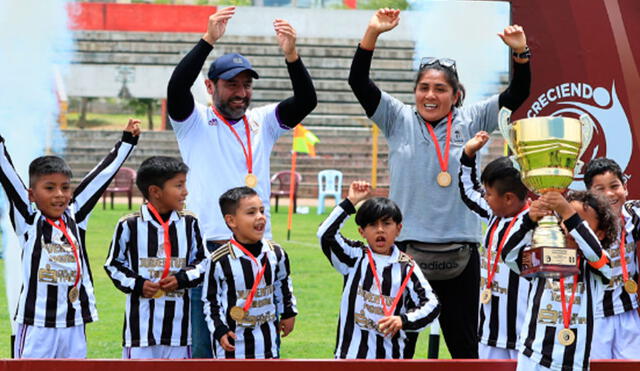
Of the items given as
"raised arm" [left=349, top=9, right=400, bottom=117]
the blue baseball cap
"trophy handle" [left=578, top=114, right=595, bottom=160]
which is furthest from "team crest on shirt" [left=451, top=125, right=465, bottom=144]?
"trophy handle" [left=578, top=114, right=595, bottom=160]

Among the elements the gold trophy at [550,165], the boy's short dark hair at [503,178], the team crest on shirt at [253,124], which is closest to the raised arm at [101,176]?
the team crest on shirt at [253,124]

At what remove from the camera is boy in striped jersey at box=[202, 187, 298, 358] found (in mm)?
4336

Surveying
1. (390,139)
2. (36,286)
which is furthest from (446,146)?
(36,286)

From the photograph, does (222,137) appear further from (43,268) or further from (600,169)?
(600,169)

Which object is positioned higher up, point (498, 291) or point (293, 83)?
point (293, 83)

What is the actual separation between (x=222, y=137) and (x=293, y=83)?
0.40 m

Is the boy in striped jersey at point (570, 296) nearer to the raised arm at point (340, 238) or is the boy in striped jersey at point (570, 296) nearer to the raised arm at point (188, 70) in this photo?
the raised arm at point (340, 238)

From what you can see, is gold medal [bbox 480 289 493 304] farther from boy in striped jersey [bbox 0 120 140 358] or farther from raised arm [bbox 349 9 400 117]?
boy in striped jersey [bbox 0 120 140 358]

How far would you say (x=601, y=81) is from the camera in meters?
5.46

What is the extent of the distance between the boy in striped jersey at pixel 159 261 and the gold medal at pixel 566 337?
1.57 m

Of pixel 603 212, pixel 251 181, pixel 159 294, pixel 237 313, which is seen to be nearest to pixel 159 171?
pixel 251 181

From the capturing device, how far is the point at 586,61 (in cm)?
544

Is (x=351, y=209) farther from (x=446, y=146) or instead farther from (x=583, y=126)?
(x=583, y=126)

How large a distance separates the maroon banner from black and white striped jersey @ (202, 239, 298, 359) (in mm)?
1851
